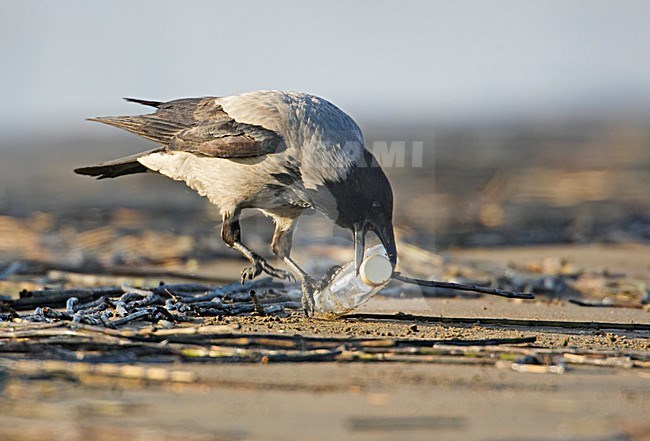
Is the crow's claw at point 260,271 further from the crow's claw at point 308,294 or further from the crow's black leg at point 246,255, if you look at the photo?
the crow's claw at point 308,294

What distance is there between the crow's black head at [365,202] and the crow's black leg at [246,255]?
2.28 feet

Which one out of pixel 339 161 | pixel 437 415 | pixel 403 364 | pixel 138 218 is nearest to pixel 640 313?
pixel 339 161

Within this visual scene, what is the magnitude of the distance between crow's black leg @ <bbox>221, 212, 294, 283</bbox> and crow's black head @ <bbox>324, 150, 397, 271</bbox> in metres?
0.69

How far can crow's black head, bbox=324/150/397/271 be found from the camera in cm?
660

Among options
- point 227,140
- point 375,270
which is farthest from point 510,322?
point 227,140

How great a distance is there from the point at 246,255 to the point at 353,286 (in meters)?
1.17

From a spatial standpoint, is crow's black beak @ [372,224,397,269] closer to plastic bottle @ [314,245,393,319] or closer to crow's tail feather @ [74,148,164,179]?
plastic bottle @ [314,245,393,319]

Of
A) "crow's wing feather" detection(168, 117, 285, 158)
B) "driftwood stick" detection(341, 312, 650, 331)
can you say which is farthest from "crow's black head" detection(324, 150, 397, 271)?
"crow's wing feather" detection(168, 117, 285, 158)

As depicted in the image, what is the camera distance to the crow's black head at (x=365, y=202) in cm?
660

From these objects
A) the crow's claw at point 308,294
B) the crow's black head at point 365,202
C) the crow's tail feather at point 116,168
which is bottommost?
the crow's claw at point 308,294

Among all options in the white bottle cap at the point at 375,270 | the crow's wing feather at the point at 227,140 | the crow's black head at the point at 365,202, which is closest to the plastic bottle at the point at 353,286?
the white bottle cap at the point at 375,270

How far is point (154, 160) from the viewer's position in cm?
780

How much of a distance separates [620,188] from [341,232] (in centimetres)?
1023

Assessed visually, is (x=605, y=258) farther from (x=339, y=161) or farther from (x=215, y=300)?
(x=215, y=300)
